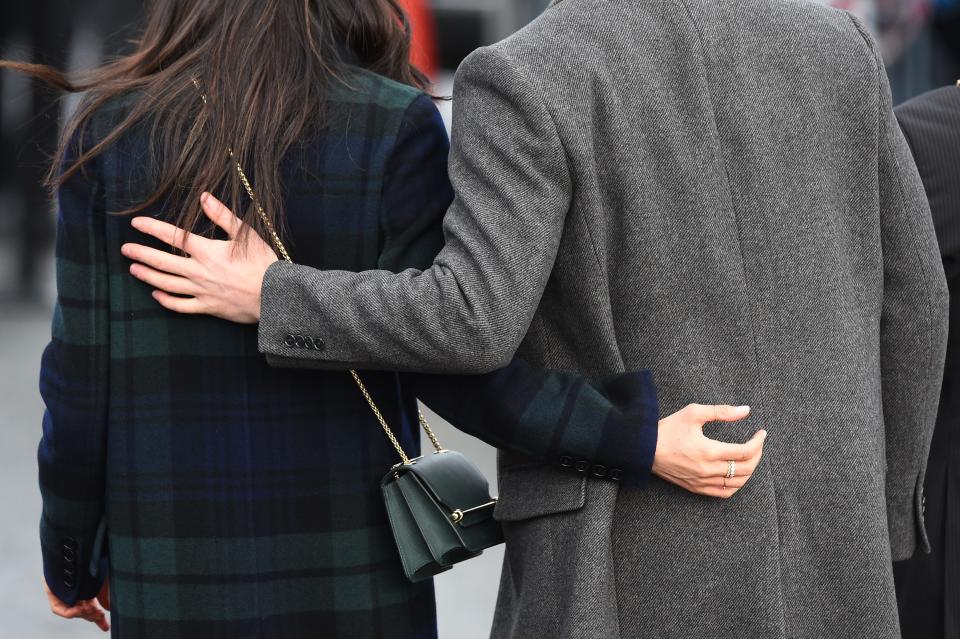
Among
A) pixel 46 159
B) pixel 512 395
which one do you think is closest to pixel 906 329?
pixel 512 395

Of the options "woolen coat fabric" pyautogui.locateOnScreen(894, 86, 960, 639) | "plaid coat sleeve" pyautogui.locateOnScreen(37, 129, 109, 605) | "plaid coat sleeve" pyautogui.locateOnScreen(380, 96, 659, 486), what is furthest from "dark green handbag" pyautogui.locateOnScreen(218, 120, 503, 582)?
"woolen coat fabric" pyautogui.locateOnScreen(894, 86, 960, 639)

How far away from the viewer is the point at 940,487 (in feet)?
8.26

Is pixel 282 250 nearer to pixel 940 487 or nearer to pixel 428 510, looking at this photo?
pixel 428 510

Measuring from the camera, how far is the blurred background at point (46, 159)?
4.45 metres

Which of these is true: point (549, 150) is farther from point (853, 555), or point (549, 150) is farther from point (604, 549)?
point (853, 555)

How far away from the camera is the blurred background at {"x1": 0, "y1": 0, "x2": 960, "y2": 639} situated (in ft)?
14.6

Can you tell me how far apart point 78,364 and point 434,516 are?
67cm

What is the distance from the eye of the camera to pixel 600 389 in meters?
2.00

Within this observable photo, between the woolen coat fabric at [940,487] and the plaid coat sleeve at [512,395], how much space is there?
0.80m

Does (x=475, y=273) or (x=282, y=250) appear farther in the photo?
(x=282, y=250)

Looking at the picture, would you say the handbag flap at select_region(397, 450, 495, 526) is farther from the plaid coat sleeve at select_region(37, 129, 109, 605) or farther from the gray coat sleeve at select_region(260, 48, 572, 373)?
the plaid coat sleeve at select_region(37, 129, 109, 605)

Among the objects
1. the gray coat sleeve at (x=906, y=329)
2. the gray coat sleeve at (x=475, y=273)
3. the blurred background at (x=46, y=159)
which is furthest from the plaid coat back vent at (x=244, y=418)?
the gray coat sleeve at (x=906, y=329)

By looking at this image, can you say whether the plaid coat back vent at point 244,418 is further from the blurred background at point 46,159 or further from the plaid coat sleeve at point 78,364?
the blurred background at point 46,159

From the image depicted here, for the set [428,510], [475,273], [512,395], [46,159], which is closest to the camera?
[475,273]
